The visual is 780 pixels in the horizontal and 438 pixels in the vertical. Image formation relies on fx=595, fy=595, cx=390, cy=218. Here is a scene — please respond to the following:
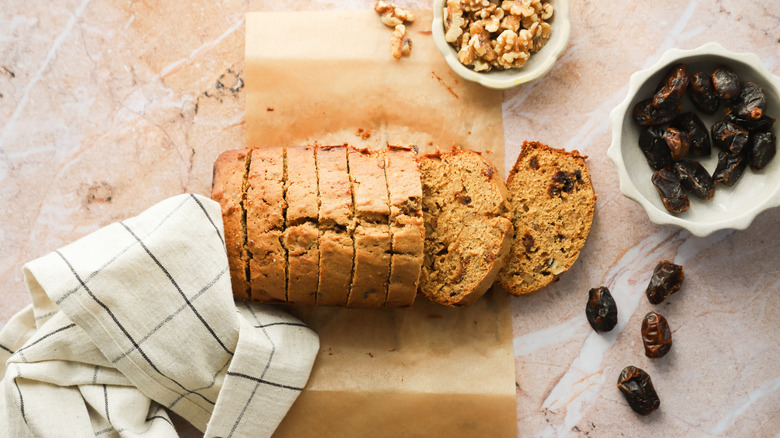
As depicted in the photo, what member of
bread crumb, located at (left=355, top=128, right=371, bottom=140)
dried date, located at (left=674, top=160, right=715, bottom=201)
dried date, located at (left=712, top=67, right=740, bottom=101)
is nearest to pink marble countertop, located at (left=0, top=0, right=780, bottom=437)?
dried date, located at (left=674, top=160, right=715, bottom=201)

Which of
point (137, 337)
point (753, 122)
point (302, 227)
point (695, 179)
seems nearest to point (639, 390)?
point (695, 179)

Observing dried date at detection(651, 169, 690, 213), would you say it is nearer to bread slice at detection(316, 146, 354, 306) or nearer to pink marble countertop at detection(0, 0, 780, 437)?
pink marble countertop at detection(0, 0, 780, 437)

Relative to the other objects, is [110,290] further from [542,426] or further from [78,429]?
[542,426]

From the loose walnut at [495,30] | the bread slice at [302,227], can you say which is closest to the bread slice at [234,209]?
the bread slice at [302,227]

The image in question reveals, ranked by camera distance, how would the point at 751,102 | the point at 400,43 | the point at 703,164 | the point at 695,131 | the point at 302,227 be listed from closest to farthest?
the point at 302,227 → the point at 751,102 → the point at 695,131 → the point at 703,164 → the point at 400,43

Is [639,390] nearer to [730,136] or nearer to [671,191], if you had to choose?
[671,191]

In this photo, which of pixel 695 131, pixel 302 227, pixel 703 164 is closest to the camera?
pixel 302 227
